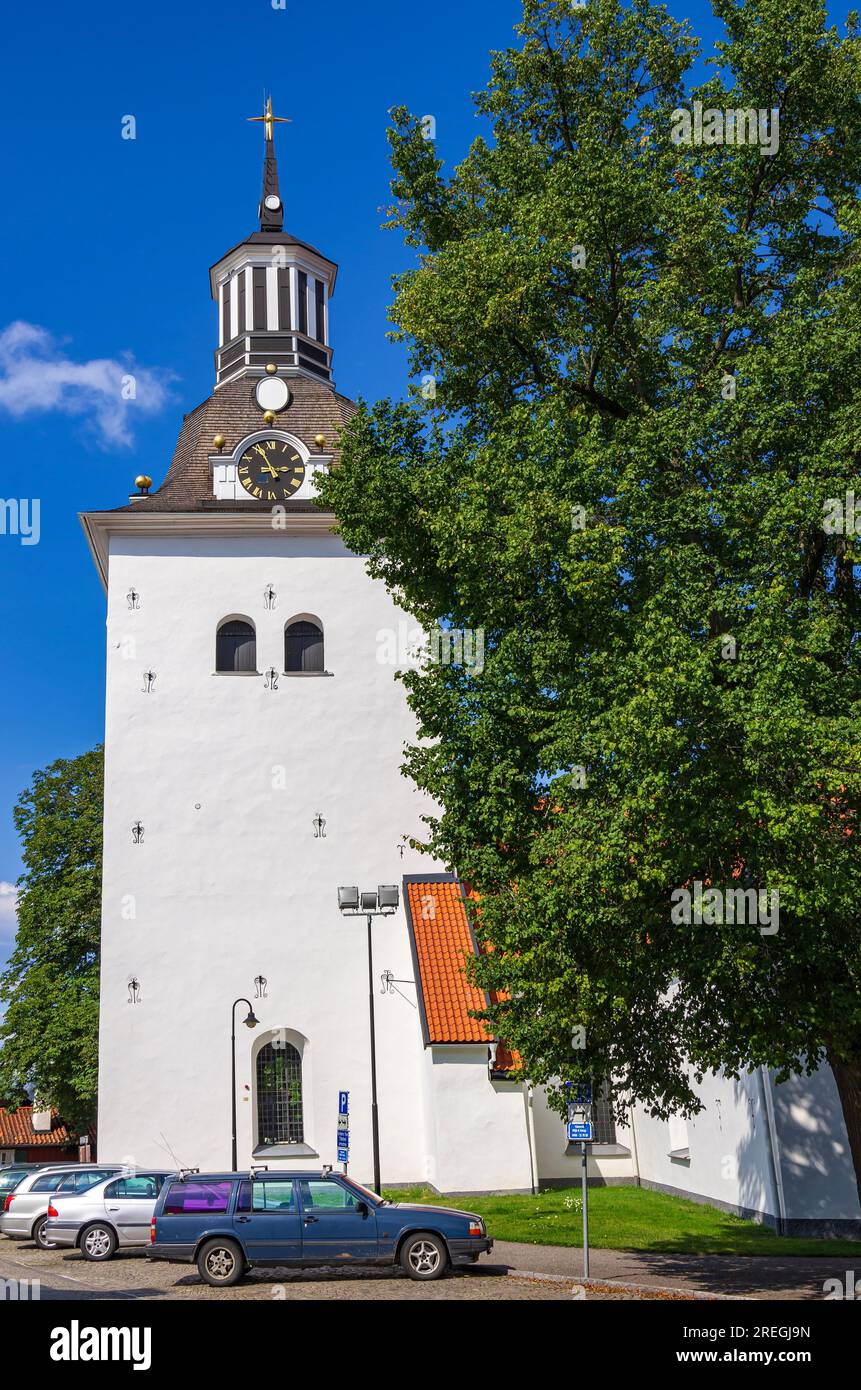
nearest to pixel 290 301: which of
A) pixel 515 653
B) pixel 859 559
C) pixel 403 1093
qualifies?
pixel 403 1093

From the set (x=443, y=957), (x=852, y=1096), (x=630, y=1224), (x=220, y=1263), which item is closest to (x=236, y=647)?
(x=443, y=957)

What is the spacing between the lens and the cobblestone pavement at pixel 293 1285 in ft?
48.5

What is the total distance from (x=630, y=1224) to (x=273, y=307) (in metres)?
25.5

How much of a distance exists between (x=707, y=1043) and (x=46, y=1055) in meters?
28.0

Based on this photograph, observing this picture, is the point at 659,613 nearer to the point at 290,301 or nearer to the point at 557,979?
the point at 557,979

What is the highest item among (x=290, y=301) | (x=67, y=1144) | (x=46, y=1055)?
(x=290, y=301)

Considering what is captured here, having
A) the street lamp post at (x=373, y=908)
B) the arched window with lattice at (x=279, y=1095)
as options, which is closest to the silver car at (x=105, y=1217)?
the street lamp post at (x=373, y=908)

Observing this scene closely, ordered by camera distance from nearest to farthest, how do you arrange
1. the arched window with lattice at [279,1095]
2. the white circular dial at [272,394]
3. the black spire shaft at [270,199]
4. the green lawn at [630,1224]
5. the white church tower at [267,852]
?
the green lawn at [630,1224] < the white church tower at [267,852] < the arched window with lattice at [279,1095] < the white circular dial at [272,394] < the black spire shaft at [270,199]

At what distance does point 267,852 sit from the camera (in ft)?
102

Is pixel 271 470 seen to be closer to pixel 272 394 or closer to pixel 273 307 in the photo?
pixel 272 394

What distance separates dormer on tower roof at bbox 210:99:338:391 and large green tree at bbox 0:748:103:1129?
15.2 metres

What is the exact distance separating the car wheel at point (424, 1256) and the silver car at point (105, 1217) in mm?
5526

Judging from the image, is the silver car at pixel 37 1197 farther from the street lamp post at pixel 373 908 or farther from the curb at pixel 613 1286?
the curb at pixel 613 1286

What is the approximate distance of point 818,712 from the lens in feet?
43.9
